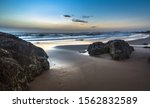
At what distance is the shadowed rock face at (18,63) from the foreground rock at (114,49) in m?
0.96

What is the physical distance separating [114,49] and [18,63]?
4.66 ft

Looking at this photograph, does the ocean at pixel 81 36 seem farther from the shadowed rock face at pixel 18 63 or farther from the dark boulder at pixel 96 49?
the shadowed rock face at pixel 18 63

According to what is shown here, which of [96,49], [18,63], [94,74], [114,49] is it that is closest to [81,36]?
[96,49]

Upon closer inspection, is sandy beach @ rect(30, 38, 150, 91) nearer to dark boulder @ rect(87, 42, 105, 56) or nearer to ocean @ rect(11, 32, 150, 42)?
dark boulder @ rect(87, 42, 105, 56)

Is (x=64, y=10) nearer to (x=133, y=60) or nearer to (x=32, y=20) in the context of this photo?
(x=32, y=20)

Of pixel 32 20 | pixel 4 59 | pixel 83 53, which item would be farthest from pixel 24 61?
pixel 83 53

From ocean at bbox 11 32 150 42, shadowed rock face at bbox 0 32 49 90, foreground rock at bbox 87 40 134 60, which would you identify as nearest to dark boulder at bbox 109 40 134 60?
foreground rock at bbox 87 40 134 60

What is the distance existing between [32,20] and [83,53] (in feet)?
3.28

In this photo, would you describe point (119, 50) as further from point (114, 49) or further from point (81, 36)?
point (81, 36)

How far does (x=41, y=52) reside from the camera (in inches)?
99.3

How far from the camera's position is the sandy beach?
1.95 meters

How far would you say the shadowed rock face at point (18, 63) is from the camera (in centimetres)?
165

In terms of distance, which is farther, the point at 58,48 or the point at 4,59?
the point at 58,48

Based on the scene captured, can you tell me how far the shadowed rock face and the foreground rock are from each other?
3.14ft
